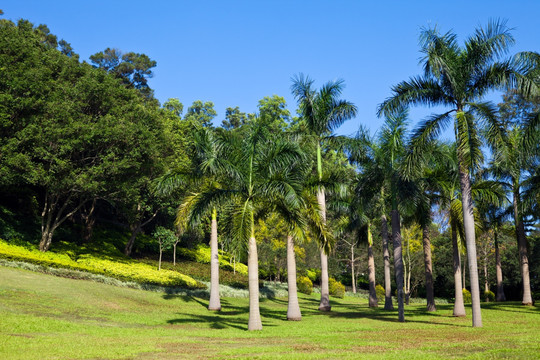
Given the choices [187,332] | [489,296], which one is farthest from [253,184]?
[489,296]

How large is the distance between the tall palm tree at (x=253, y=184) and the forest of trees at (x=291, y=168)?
0.06m

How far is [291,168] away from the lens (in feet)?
66.3

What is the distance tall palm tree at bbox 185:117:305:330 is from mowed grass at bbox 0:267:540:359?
2884 millimetres

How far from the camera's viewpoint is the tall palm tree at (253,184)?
1844 cm

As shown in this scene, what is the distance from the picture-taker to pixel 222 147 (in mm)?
20375

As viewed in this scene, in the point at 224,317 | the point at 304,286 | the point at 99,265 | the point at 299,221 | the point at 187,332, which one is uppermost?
the point at 299,221

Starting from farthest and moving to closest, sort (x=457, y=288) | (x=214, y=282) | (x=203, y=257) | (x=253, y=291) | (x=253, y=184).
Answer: (x=203, y=257) < (x=214, y=282) < (x=457, y=288) < (x=253, y=184) < (x=253, y=291)

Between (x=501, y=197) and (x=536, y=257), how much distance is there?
2377 cm

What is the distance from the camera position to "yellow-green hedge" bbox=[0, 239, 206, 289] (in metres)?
29.0

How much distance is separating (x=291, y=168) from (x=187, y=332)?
7820 mm

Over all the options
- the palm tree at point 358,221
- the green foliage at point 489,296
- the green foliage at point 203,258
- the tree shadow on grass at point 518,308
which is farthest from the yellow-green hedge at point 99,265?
the green foliage at point 489,296

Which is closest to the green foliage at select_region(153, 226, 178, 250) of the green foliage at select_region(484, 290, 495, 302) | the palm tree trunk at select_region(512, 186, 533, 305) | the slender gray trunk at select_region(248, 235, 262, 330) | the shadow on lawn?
the shadow on lawn

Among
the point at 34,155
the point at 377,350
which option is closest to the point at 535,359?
the point at 377,350

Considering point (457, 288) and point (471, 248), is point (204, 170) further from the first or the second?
point (457, 288)
